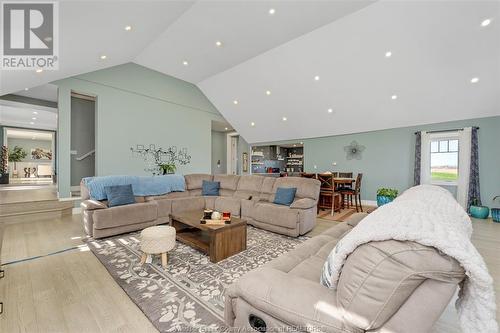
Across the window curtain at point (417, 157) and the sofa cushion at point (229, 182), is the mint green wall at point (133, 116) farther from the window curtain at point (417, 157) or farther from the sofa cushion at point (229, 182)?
the window curtain at point (417, 157)


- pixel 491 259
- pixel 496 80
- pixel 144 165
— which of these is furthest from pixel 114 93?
pixel 496 80

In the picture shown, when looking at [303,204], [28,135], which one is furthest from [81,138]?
[28,135]

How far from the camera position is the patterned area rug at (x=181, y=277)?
1637 millimetres

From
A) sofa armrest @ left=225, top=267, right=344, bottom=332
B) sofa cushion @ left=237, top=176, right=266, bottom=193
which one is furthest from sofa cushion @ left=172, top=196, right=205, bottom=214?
sofa armrest @ left=225, top=267, right=344, bottom=332

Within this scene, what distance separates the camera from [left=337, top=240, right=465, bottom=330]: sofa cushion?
0.77 metres

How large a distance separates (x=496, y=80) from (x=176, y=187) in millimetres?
7101

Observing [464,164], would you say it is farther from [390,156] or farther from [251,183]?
[251,183]

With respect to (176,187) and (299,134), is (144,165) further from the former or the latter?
(299,134)

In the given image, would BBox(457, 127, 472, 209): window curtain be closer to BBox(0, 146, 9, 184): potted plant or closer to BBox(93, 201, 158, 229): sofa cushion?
BBox(93, 201, 158, 229): sofa cushion

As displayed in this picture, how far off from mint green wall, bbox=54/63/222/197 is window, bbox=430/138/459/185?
7207 mm

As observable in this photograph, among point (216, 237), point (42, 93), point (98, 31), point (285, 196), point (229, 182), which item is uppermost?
point (98, 31)

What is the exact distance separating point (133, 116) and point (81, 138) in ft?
5.88

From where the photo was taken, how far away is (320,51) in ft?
16.0

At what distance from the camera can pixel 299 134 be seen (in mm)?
7988
